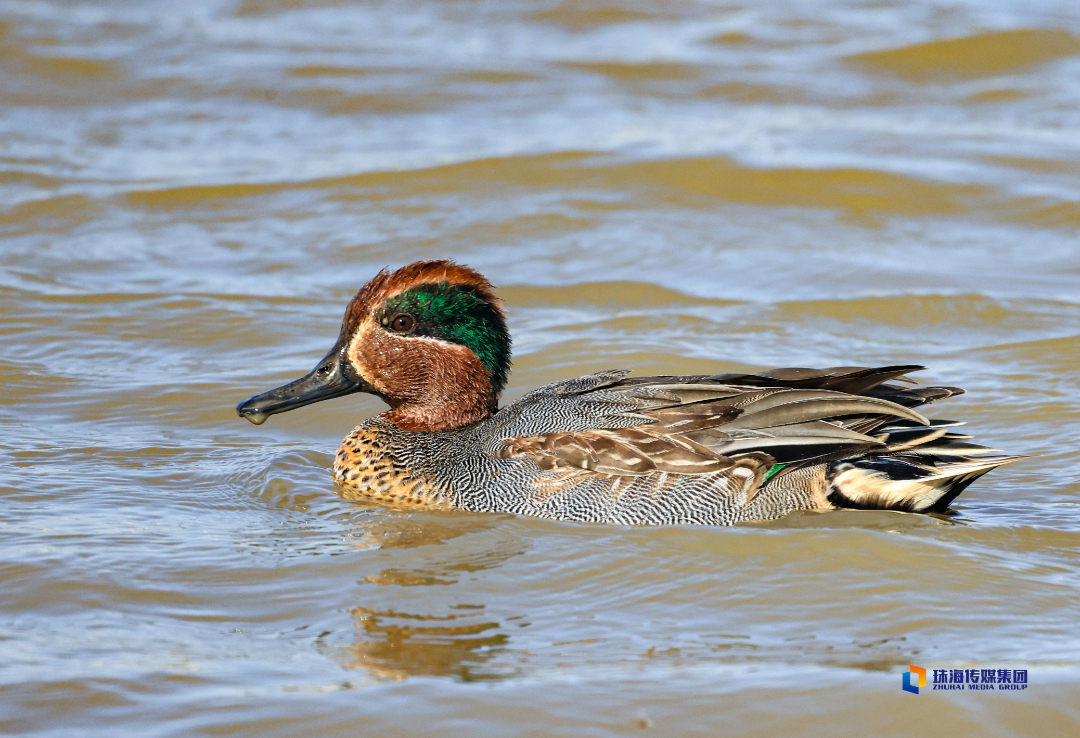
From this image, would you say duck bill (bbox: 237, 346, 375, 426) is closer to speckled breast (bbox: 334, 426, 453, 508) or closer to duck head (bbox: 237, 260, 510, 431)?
duck head (bbox: 237, 260, 510, 431)

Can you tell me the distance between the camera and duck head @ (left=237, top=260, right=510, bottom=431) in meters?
6.67

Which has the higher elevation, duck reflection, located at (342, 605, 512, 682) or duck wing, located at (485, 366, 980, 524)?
duck wing, located at (485, 366, 980, 524)

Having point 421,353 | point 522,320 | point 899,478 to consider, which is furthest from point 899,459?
point 522,320

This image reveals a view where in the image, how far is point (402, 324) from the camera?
6723 millimetres

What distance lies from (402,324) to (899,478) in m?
2.52

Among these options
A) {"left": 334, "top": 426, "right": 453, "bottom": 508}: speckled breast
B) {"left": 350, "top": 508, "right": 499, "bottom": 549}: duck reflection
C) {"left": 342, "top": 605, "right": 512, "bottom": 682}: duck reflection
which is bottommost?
{"left": 342, "top": 605, "right": 512, "bottom": 682}: duck reflection

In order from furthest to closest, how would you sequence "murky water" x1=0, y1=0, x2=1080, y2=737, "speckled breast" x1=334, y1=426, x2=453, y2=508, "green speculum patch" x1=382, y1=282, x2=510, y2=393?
1. "green speculum patch" x1=382, y1=282, x2=510, y2=393
2. "speckled breast" x1=334, y1=426, x2=453, y2=508
3. "murky water" x1=0, y1=0, x2=1080, y2=737

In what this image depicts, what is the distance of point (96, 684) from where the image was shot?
4559 mm

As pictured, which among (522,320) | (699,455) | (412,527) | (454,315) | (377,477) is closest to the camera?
(699,455)

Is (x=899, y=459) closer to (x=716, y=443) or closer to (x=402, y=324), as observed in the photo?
(x=716, y=443)

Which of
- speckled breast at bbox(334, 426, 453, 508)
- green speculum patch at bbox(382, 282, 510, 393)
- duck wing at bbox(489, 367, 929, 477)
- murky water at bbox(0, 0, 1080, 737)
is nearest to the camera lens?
murky water at bbox(0, 0, 1080, 737)

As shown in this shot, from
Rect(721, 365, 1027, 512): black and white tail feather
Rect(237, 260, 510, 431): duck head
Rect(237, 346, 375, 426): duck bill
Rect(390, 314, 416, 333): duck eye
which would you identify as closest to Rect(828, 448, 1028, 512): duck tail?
Rect(721, 365, 1027, 512): black and white tail feather

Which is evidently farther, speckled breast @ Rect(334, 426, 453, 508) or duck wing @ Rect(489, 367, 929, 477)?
speckled breast @ Rect(334, 426, 453, 508)

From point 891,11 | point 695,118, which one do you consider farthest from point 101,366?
point 891,11
